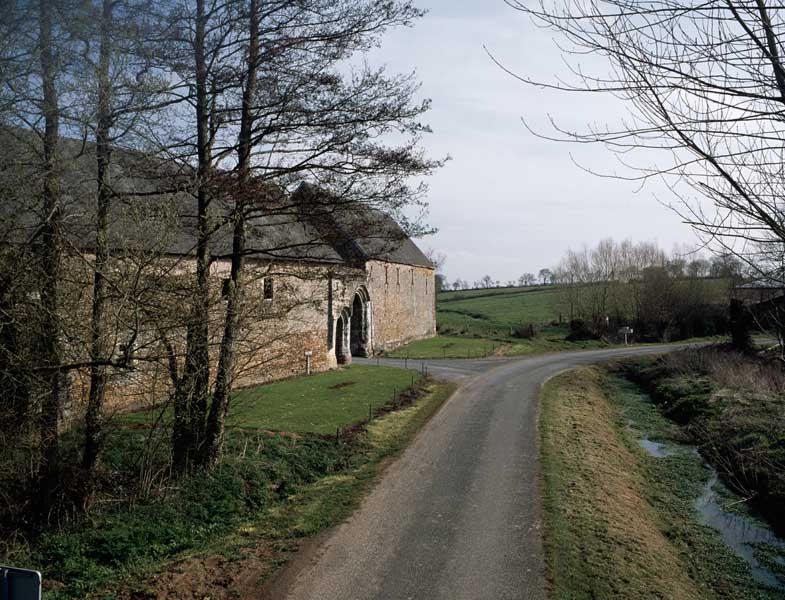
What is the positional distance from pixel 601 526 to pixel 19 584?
8.95m

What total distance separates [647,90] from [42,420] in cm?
1011

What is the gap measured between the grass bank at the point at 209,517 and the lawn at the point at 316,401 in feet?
2.71

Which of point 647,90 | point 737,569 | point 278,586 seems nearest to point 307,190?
point 278,586

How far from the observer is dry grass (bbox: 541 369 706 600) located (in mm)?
7734

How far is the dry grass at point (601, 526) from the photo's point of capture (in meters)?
7.73

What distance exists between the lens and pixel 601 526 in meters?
9.57

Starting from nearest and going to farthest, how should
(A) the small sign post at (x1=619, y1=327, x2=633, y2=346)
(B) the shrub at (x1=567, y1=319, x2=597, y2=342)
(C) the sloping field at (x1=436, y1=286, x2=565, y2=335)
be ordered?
(A) the small sign post at (x1=619, y1=327, x2=633, y2=346) < (B) the shrub at (x1=567, y1=319, x2=597, y2=342) < (C) the sloping field at (x1=436, y1=286, x2=565, y2=335)

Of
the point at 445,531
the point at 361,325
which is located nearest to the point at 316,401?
the point at 445,531

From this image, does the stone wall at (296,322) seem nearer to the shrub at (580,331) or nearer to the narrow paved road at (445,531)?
the narrow paved road at (445,531)

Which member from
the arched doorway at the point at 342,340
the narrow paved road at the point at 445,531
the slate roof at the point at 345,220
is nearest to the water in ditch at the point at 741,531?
the narrow paved road at the point at 445,531

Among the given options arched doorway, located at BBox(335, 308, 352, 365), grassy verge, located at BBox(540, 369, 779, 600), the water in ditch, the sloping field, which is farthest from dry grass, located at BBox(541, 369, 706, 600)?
the sloping field

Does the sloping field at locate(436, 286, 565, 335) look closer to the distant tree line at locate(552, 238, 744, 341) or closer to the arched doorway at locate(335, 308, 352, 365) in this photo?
the distant tree line at locate(552, 238, 744, 341)

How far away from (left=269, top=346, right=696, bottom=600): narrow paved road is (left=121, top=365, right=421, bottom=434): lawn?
282 cm

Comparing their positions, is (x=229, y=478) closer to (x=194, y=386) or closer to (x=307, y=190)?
(x=194, y=386)
